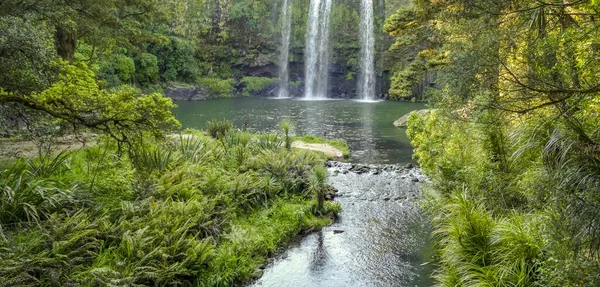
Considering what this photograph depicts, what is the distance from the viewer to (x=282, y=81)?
170 feet

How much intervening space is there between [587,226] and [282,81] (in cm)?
4948

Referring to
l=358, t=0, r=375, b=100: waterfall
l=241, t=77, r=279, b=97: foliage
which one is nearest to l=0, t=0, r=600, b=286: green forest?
l=358, t=0, r=375, b=100: waterfall

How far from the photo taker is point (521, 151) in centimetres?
450

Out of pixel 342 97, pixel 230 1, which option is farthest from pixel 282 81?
pixel 230 1

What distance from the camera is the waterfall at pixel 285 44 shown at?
51781mm

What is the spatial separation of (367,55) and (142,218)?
4243 cm

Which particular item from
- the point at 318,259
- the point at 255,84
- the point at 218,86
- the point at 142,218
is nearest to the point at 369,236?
the point at 318,259

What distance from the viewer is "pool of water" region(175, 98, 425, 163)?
18.9 metres

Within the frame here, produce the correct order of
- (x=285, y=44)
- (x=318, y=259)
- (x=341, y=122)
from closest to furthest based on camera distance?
(x=318, y=259)
(x=341, y=122)
(x=285, y=44)

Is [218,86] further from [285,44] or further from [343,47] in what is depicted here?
[343,47]

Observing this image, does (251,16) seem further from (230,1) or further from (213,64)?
(213,64)

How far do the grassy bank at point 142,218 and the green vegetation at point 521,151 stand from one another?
3.69 m

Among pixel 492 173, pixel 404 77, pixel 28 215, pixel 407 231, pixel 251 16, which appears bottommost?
pixel 407 231

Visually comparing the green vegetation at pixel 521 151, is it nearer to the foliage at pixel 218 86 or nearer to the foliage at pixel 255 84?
the foliage at pixel 218 86
